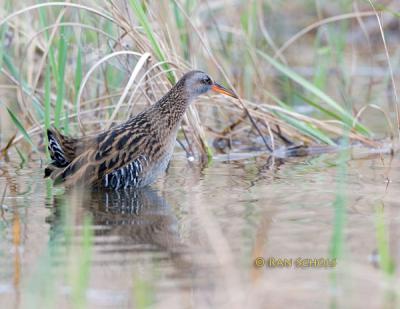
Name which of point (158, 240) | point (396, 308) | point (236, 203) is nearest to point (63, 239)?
point (158, 240)

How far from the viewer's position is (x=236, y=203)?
564 centimetres

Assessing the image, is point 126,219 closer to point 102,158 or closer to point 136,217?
point 136,217

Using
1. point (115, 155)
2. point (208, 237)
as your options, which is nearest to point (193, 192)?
point (115, 155)

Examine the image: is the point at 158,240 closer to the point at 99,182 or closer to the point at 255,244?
the point at 255,244

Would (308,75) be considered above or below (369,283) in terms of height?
above

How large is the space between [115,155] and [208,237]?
5.40 ft

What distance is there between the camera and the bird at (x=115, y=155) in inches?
244

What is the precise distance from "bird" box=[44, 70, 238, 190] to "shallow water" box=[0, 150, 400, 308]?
0.13 m

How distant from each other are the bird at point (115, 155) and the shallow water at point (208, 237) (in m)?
0.13

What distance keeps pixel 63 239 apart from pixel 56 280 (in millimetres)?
753

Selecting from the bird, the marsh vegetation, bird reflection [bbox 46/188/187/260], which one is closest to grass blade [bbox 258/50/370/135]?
the marsh vegetation

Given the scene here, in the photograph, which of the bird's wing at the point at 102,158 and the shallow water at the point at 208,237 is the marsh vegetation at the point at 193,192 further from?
the bird's wing at the point at 102,158

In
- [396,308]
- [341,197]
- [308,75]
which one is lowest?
[396,308]

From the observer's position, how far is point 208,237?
4.76 m
